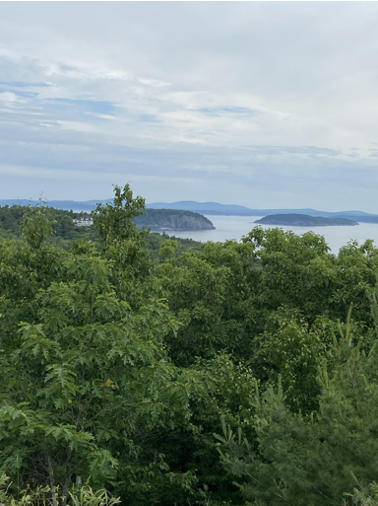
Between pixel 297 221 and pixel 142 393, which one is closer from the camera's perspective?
pixel 142 393

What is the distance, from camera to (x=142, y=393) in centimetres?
861

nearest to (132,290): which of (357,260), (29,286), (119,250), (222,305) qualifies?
(119,250)

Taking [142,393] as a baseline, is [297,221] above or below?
above

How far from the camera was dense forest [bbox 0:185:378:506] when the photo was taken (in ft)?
22.5

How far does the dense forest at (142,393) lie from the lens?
6871mm

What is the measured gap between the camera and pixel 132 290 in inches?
420

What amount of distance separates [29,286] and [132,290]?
2255 millimetres

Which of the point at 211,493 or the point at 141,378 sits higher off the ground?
the point at 141,378

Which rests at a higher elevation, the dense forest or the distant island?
the distant island

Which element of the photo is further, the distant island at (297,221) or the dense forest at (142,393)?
the distant island at (297,221)

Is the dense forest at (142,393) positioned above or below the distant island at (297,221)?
below

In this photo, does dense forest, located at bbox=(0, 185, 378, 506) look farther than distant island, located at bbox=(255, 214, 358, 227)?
No

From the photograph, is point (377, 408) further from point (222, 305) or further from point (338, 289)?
point (222, 305)

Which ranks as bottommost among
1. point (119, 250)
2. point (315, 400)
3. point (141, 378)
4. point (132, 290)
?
point (315, 400)
